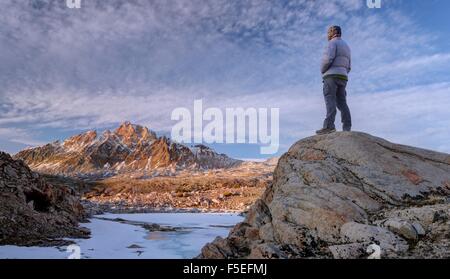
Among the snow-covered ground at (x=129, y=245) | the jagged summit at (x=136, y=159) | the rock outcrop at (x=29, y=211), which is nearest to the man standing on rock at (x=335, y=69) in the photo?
the snow-covered ground at (x=129, y=245)

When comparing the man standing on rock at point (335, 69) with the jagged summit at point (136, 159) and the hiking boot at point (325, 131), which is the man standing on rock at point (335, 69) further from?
the jagged summit at point (136, 159)

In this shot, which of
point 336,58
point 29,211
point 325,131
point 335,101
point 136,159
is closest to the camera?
point 336,58

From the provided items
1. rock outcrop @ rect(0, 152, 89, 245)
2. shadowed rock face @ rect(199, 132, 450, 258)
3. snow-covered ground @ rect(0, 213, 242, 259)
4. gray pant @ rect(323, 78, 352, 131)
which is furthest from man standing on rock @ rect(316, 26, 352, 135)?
rock outcrop @ rect(0, 152, 89, 245)

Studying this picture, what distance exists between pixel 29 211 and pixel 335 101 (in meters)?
10.8

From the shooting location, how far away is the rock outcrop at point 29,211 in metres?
12.6

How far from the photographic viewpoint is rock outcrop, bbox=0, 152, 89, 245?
1265 centimetres

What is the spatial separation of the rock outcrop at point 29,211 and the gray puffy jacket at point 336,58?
31.5 feet

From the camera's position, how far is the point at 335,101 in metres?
11.6

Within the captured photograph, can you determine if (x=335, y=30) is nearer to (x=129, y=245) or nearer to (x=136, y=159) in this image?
(x=129, y=245)

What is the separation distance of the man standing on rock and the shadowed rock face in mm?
1050

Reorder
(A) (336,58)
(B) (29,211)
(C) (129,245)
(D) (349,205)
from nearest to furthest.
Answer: (D) (349,205) → (A) (336,58) → (C) (129,245) → (B) (29,211)

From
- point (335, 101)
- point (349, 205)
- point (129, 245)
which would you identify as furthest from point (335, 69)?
point (129, 245)
